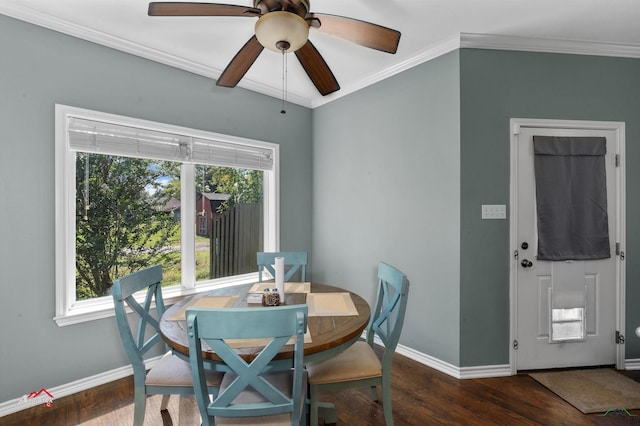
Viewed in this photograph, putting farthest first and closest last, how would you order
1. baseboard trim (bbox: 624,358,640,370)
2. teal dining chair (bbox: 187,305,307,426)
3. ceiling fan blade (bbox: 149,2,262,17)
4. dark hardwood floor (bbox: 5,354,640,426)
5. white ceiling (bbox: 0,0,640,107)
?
baseboard trim (bbox: 624,358,640,370)
white ceiling (bbox: 0,0,640,107)
dark hardwood floor (bbox: 5,354,640,426)
ceiling fan blade (bbox: 149,2,262,17)
teal dining chair (bbox: 187,305,307,426)

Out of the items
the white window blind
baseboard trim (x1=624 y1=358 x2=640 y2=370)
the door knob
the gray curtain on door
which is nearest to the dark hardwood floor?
baseboard trim (x1=624 y1=358 x2=640 y2=370)

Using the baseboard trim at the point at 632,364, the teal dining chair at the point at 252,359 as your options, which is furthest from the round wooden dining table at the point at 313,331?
the baseboard trim at the point at 632,364

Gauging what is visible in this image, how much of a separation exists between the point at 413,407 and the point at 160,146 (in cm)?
269

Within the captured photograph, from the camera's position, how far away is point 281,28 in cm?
138

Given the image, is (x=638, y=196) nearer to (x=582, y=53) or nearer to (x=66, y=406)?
(x=582, y=53)

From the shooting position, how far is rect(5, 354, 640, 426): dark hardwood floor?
6.41ft

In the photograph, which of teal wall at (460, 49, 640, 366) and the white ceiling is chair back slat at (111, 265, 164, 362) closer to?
the white ceiling

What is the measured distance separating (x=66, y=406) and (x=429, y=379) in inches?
98.0

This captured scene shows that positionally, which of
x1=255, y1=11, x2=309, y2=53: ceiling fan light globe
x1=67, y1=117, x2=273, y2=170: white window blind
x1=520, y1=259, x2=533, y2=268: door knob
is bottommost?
x1=520, y1=259, x2=533, y2=268: door knob

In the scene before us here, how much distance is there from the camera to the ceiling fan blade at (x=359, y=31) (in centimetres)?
150

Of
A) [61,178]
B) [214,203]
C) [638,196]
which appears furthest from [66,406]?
[638,196]

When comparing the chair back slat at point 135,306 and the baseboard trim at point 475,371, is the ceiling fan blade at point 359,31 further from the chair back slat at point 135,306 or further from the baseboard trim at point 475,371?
the baseboard trim at point 475,371

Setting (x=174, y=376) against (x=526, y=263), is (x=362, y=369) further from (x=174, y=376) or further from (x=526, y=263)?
(x=526, y=263)

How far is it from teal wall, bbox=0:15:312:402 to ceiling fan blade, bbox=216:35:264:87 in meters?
1.01
